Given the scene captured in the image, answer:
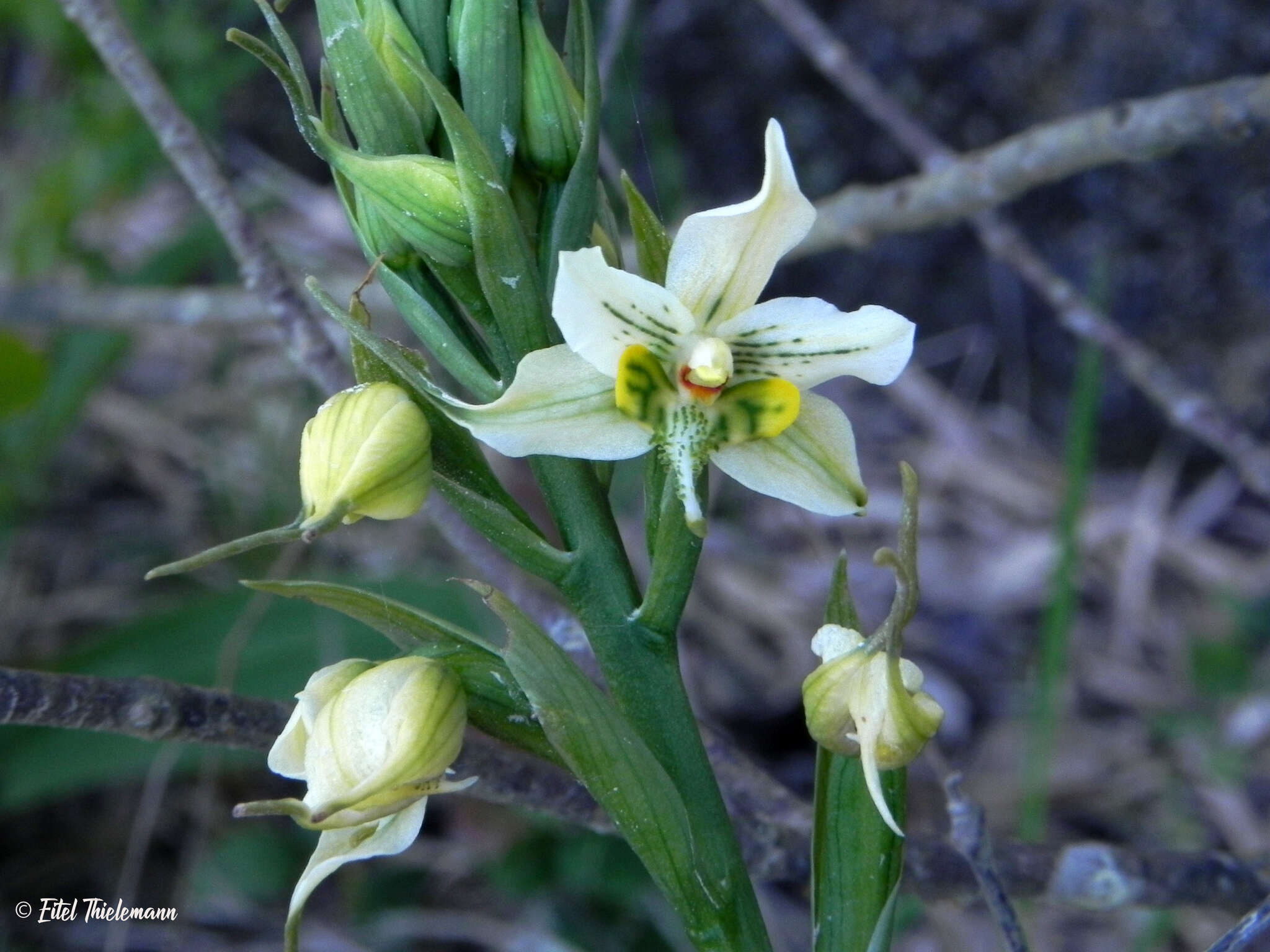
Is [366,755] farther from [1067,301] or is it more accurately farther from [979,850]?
[1067,301]

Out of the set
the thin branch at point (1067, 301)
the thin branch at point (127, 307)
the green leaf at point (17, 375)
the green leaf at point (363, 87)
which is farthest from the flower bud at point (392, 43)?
the green leaf at point (17, 375)

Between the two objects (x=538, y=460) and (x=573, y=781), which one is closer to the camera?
(x=538, y=460)

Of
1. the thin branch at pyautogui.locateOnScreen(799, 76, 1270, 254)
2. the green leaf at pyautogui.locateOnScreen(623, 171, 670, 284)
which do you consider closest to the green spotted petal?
the green leaf at pyautogui.locateOnScreen(623, 171, 670, 284)

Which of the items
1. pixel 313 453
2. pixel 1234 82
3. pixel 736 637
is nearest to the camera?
pixel 313 453

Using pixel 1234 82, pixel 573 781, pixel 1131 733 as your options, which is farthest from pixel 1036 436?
pixel 573 781

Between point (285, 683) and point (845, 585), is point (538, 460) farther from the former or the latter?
point (285, 683)

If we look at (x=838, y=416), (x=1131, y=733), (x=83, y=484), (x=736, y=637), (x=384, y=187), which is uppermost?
(x=384, y=187)

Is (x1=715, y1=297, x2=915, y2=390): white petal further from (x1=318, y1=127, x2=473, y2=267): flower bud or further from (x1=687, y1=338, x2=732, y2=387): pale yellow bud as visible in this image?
(x1=318, y1=127, x2=473, y2=267): flower bud
